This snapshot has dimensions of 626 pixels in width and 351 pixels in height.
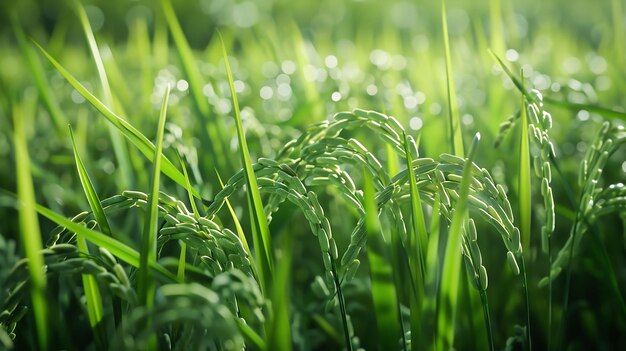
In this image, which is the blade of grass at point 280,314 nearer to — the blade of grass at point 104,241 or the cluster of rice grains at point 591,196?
the blade of grass at point 104,241

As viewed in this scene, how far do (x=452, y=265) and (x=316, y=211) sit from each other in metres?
0.14

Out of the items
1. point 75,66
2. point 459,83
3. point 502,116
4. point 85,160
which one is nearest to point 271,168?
point 85,160

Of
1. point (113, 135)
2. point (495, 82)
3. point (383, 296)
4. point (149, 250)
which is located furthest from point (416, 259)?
point (495, 82)

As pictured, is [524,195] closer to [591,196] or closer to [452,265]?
[591,196]

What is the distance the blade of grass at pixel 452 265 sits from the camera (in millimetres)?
485

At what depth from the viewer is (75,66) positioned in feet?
8.55

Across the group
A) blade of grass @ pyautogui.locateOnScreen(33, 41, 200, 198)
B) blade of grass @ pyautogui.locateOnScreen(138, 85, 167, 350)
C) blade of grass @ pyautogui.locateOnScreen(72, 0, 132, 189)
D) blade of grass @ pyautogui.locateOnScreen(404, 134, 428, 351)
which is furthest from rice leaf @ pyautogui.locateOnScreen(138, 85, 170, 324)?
blade of grass @ pyautogui.locateOnScreen(72, 0, 132, 189)

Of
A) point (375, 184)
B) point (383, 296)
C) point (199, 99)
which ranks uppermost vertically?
point (199, 99)

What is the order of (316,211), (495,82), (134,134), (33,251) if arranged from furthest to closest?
(495,82) → (134,134) → (316,211) → (33,251)

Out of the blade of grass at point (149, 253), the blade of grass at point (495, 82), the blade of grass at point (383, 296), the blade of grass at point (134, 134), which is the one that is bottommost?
the blade of grass at point (383, 296)

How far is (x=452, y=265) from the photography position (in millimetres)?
521

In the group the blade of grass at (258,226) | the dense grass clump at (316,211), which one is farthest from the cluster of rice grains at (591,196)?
the blade of grass at (258,226)

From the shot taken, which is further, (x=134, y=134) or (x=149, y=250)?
(x=134, y=134)

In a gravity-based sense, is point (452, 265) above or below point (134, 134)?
below
